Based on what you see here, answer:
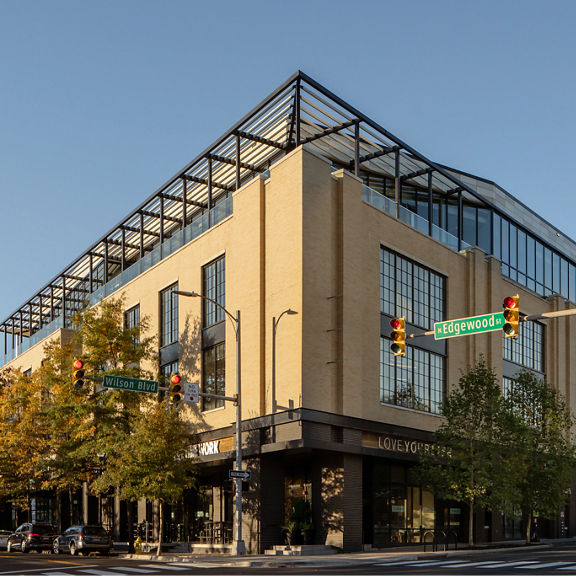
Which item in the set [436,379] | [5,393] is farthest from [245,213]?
[5,393]

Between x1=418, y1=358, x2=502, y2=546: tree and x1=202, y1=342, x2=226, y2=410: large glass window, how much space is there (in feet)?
34.6

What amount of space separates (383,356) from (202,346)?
9.69m

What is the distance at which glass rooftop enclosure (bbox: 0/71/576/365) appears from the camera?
41094mm

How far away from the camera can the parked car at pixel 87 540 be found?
130 feet

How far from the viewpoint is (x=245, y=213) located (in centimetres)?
3997

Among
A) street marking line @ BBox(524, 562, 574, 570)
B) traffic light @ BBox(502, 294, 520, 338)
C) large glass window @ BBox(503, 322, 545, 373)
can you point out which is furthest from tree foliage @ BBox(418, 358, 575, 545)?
traffic light @ BBox(502, 294, 520, 338)

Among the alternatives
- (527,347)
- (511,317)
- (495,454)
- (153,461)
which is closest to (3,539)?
(153,461)

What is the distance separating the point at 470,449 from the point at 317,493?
307 inches

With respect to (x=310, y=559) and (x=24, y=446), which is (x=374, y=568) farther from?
(x=24, y=446)

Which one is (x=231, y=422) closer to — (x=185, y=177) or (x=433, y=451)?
(x=433, y=451)

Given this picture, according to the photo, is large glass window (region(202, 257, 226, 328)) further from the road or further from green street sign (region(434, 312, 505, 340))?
green street sign (region(434, 312, 505, 340))

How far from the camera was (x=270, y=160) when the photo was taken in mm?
46031

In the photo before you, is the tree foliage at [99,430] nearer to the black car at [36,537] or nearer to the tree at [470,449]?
the black car at [36,537]

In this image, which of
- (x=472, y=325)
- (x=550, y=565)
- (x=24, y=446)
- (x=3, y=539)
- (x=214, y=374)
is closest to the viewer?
(x=472, y=325)
